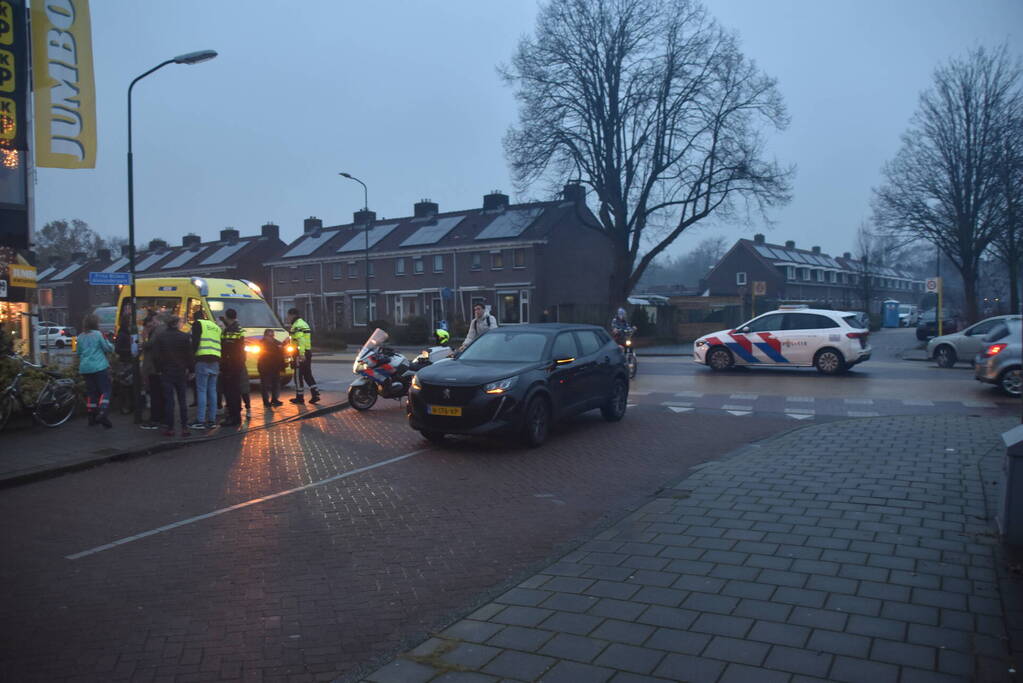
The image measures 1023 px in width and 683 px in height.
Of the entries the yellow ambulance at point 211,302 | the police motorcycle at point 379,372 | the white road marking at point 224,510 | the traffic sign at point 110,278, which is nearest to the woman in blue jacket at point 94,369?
the traffic sign at point 110,278

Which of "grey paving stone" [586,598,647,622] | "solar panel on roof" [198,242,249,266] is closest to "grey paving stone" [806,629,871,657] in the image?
"grey paving stone" [586,598,647,622]

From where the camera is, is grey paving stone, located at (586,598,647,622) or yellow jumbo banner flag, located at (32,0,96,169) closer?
grey paving stone, located at (586,598,647,622)

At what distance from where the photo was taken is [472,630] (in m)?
3.88

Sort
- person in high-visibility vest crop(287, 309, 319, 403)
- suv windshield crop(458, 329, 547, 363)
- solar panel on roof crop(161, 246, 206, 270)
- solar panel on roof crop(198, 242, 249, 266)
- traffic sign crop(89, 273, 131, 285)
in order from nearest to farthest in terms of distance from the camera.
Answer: suv windshield crop(458, 329, 547, 363) → traffic sign crop(89, 273, 131, 285) → person in high-visibility vest crop(287, 309, 319, 403) → solar panel on roof crop(198, 242, 249, 266) → solar panel on roof crop(161, 246, 206, 270)

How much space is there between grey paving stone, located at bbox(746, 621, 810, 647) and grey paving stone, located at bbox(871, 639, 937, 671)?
315 millimetres

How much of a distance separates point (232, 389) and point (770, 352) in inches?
508

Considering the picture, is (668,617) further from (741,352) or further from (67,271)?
(67,271)

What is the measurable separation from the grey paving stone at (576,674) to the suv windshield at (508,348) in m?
6.34

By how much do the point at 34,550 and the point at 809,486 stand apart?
6358 mm

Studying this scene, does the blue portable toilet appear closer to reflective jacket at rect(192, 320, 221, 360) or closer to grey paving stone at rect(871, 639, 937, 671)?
reflective jacket at rect(192, 320, 221, 360)

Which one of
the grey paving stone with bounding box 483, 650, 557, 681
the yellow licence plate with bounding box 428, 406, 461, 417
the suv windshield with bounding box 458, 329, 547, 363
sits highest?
the suv windshield with bounding box 458, 329, 547, 363

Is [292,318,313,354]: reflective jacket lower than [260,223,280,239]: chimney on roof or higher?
lower

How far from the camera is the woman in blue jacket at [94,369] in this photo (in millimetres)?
11102

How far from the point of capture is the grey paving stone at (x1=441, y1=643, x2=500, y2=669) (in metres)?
3.49
